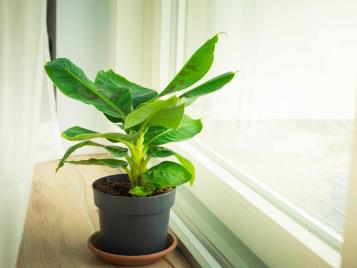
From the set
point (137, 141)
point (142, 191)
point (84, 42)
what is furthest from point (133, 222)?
point (84, 42)

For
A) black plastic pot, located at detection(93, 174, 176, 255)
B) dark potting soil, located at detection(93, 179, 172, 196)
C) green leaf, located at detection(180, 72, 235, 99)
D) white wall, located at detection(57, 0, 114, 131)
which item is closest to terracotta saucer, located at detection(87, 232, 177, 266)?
black plastic pot, located at detection(93, 174, 176, 255)

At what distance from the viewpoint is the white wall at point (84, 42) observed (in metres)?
1.84

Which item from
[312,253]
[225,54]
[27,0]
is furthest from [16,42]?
[312,253]

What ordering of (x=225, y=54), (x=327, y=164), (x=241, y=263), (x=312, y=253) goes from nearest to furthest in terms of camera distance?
(x=312, y=253), (x=327, y=164), (x=241, y=263), (x=225, y=54)

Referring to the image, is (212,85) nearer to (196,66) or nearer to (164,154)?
(196,66)

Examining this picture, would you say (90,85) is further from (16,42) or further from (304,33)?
(304,33)

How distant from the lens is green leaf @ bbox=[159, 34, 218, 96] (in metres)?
0.93

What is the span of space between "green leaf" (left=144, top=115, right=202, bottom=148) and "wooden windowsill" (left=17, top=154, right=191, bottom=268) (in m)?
0.28

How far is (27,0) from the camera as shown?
1.09 metres

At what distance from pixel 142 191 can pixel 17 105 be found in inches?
13.2

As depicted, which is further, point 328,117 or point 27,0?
point 27,0

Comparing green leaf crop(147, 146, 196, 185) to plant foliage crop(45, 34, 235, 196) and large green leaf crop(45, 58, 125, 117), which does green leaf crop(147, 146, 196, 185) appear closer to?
plant foliage crop(45, 34, 235, 196)

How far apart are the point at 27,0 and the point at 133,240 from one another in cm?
58

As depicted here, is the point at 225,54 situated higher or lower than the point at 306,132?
higher
